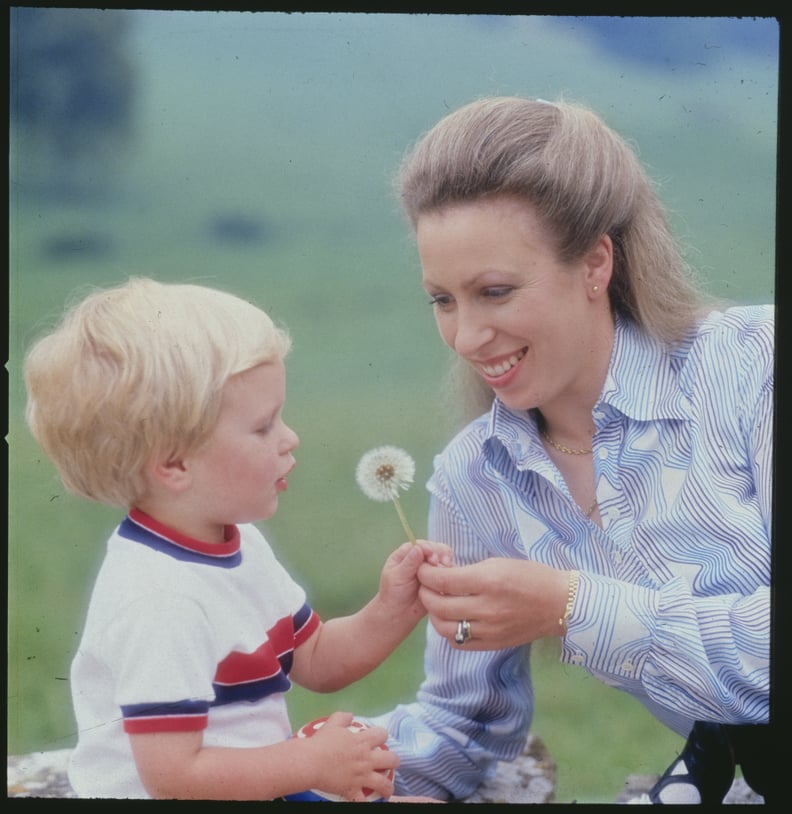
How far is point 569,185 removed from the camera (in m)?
2.48

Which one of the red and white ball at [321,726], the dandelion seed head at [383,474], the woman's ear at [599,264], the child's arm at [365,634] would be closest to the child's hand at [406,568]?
the child's arm at [365,634]

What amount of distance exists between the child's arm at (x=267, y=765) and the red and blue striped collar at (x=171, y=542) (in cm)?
32

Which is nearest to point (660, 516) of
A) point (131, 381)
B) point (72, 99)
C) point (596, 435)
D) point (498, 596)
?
point (596, 435)

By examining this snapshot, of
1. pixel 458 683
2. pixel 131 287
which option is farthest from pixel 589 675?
pixel 131 287

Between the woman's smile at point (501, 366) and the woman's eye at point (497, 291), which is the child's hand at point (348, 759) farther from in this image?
the woman's eye at point (497, 291)

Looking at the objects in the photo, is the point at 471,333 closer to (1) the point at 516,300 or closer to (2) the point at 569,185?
(1) the point at 516,300

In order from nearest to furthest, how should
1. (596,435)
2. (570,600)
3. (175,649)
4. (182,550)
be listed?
(175,649), (182,550), (570,600), (596,435)

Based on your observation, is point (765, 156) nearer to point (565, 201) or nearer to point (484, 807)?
point (565, 201)

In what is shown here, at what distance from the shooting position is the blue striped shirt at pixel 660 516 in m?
2.51

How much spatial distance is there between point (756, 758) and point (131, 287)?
5.15 feet

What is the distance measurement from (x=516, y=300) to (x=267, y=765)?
1.00 meters

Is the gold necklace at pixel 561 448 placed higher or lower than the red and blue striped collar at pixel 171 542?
higher

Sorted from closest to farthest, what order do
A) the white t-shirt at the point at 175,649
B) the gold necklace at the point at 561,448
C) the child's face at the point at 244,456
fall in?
the white t-shirt at the point at 175,649 < the child's face at the point at 244,456 < the gold necklace at the point at 561,448

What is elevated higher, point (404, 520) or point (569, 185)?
point (569, 185)
